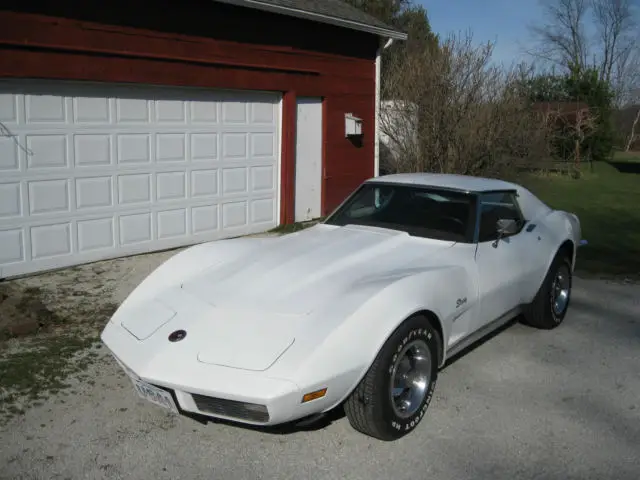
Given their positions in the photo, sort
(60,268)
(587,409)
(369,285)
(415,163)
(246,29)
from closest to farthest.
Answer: (369,285) < (587,409) < (60,268) < (246,29) < (415,163)

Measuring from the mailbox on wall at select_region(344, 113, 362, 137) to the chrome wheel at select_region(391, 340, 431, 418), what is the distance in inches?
335

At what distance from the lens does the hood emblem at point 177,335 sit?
3.83m

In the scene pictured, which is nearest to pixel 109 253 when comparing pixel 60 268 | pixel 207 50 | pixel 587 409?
pixel 60 268

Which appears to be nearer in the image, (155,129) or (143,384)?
(143,384)

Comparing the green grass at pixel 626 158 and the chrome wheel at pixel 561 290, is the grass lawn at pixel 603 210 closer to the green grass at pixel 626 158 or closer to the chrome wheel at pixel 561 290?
the chrome wheel at pixel 561 290

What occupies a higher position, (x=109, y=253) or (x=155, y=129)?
(x=155, y=129)

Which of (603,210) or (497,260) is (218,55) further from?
(603,210)

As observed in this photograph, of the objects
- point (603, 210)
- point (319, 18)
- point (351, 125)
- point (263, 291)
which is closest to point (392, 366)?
point (263, 291)

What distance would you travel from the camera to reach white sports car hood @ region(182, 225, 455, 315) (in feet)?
13.3

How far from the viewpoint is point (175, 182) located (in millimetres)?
9477

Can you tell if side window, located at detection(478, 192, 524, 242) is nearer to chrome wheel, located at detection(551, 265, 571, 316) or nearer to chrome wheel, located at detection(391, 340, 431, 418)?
chrome wheel, located at detection(551, 265, 571, 316)

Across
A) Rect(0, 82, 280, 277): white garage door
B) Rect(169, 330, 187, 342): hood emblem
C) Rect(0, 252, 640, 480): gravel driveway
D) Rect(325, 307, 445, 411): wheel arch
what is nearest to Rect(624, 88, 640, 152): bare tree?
Rect(0, 82, 280, 277): white garage door

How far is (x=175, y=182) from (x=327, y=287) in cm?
581

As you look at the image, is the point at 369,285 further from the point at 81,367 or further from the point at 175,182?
the point at 175,182
